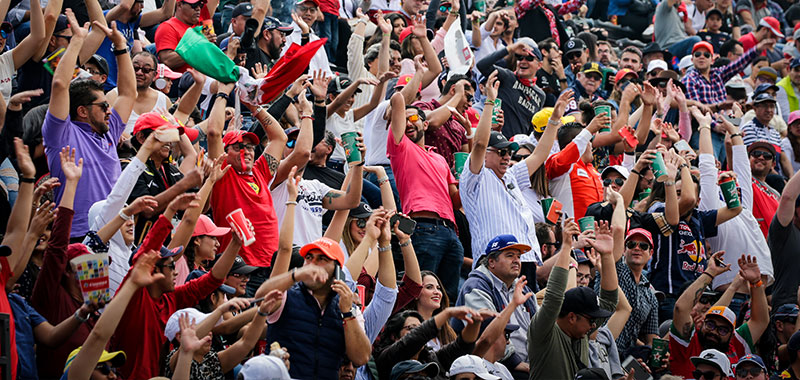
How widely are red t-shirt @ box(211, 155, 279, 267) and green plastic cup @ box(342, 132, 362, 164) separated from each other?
127cm

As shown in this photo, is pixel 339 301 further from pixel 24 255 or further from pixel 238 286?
pixel 24 255

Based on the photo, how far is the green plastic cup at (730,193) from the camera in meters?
10.6

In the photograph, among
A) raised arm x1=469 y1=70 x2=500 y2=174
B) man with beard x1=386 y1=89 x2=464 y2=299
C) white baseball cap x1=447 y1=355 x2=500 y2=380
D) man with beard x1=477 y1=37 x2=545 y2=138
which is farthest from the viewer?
man with beard x1=477 y1=37 x2=545 y2=138

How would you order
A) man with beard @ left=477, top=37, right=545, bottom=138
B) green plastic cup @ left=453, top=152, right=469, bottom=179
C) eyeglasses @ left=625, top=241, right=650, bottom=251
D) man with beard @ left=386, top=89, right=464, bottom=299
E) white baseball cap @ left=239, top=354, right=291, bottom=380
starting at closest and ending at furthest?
white baseball cap @ left=239, top=354, right=291, bottom=380 → man with beard @ left=386, top=89, right=464, bottom=299 → eyeglasses @ left=625, top=241, right=650, bottom=251 → green plastic cup @ left=453, top=152, right=469, bottom=179 → man with beard @ left=477, top=37, right=545, bottom=138

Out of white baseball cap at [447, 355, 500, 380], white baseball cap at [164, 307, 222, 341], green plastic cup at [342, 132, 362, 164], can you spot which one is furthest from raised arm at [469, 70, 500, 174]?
white baseball cap at [164, 307, 222, 341]

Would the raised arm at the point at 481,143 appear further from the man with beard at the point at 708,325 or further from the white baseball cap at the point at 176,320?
the white baseball cap at the point at 176,320

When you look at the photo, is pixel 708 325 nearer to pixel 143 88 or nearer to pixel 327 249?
pixel 327 249

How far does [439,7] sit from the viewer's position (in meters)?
15.5

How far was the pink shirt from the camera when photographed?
9.49 meters

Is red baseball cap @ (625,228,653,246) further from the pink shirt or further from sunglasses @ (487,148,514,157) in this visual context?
the pink shirt

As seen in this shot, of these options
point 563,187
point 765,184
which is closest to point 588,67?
point 765,184

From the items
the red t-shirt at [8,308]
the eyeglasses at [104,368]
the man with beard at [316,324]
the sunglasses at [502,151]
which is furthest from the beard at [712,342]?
the red t-shirt at [8,308]

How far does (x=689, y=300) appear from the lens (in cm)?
966

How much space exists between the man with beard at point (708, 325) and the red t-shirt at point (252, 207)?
353 centimetres
